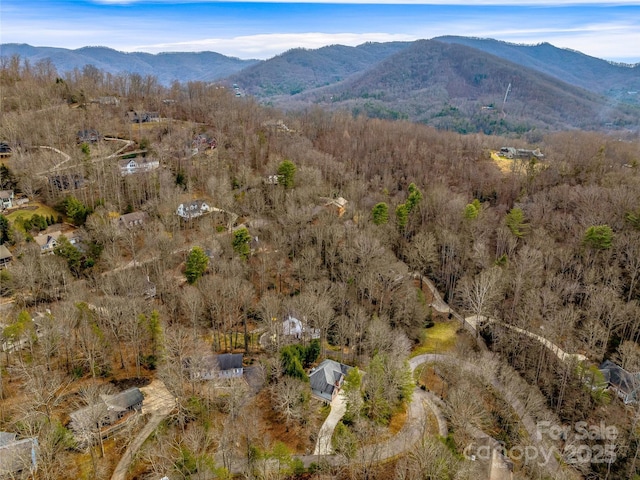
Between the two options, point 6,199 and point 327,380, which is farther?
point 6,199

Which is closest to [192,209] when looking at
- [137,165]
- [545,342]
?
[137,165]

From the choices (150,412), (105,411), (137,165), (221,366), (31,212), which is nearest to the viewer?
(105,411)

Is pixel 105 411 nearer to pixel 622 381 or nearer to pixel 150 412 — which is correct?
pixel 150 412

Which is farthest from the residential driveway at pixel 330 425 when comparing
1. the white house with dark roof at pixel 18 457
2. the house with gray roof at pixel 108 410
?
the white house with dark roof at pixel 18 457

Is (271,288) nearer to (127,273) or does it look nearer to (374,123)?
(127,273)

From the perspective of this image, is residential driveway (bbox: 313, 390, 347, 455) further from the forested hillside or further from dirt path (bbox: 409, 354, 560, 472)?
dirt path (bbox: 409, 354, 560, 472)

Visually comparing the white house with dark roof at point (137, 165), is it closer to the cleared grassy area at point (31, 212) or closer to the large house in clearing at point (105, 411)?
the cleared grassy area at point (31, 212)

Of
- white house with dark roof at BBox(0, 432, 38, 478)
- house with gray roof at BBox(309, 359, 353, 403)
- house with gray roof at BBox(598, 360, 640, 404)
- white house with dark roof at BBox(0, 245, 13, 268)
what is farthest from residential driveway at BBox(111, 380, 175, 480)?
house with gray roof at BBox(598, 360, 640, 404)
